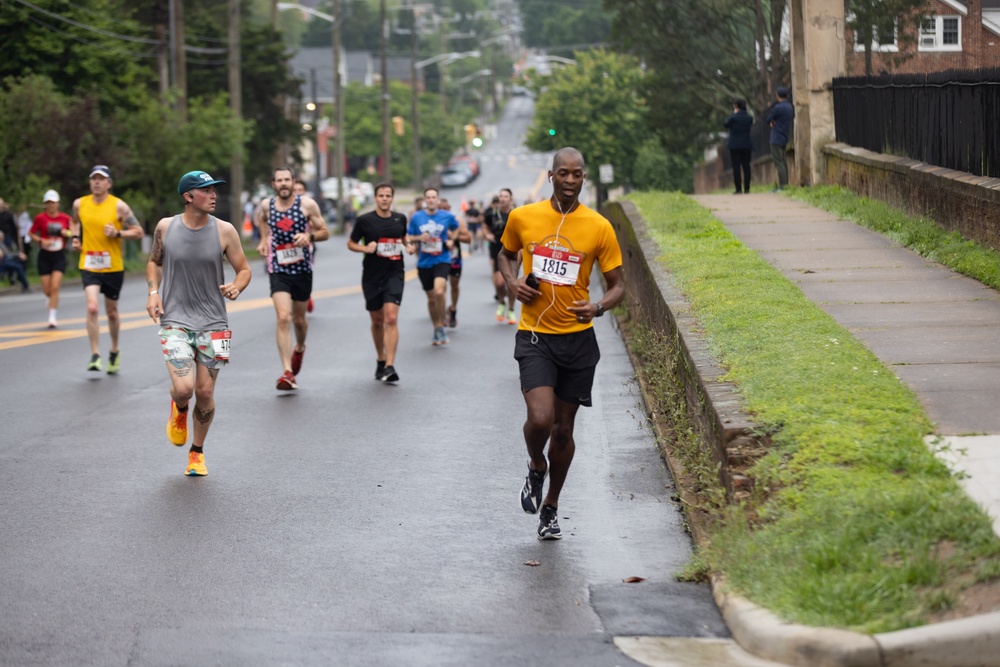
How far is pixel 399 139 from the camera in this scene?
107 m

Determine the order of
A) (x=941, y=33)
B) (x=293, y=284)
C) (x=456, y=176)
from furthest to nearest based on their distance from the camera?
(x=456, y=176) < (x=941, y=33) < (x=293, y=284)

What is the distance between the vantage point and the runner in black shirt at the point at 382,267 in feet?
46.9

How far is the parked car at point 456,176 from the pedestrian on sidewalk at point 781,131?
72.9m

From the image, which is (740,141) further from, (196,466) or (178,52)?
(178,52)

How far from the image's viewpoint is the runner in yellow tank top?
1479cm

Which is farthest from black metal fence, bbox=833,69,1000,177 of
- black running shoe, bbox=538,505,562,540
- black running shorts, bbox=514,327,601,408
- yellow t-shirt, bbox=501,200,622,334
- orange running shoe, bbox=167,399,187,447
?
orange running shoe, bbox=167,399,187,447

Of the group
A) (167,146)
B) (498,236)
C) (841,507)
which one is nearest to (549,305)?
(841,507)

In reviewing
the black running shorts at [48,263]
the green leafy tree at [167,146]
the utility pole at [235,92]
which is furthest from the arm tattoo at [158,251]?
the utility pole at [235,92]

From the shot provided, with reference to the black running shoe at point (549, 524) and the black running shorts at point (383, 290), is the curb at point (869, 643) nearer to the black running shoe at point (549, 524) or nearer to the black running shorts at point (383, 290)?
the black running shoe at point (549, 524)

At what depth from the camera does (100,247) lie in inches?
587

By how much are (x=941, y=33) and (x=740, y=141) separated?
14.5ft

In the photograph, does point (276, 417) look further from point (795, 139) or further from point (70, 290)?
point (70, 290)

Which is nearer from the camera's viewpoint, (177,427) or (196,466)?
(196,466)

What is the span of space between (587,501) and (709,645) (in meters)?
2.95
